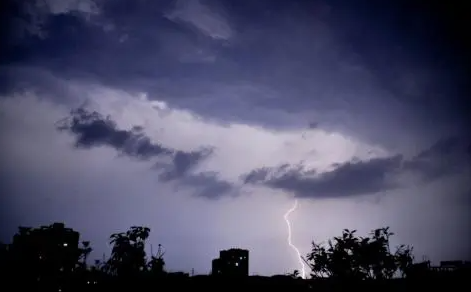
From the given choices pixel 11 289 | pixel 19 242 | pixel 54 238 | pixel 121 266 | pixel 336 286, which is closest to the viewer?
pixel 11 289

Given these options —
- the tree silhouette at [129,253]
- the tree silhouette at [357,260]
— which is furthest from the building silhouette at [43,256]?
the tree silhouette at [357,260]

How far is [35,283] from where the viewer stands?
114 ft

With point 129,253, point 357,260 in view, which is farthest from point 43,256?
point 357,260

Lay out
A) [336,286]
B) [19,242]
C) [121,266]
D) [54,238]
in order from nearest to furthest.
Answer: [336,286] < [19,242] < [54,238] < [121,266]

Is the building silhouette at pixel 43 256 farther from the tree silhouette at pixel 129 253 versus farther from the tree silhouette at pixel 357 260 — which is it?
the tree silhouette at pixel 357 260

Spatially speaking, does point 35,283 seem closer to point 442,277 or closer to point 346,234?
point 346,234

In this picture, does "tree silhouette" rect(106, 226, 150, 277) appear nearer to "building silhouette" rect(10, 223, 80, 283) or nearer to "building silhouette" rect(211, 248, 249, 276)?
"building silhouette" rect(10, 223, 80, 283)

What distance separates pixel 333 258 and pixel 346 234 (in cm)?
308

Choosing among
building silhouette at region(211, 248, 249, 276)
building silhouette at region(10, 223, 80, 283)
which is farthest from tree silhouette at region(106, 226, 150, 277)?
building silhouette at region(211, 248, 249, 276)

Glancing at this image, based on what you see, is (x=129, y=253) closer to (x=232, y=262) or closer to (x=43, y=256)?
(x=43, y=256)

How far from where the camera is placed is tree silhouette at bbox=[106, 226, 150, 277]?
47.0 meters

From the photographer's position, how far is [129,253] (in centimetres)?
4831

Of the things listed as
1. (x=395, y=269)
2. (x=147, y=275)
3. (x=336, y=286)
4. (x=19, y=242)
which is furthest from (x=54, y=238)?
(x=395, y=269)

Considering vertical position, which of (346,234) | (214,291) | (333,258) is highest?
(346,234)
